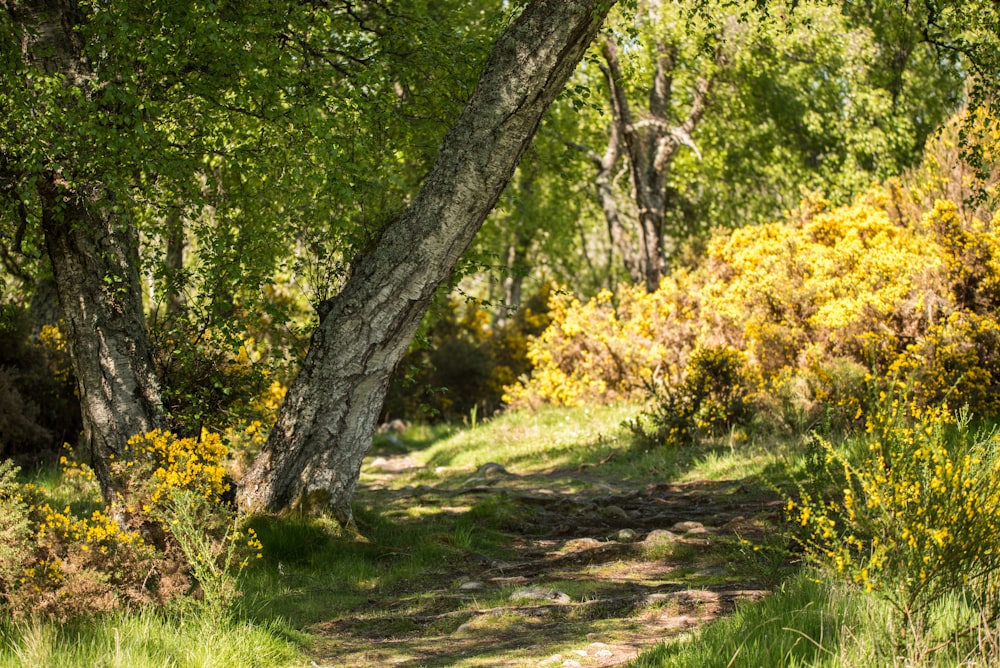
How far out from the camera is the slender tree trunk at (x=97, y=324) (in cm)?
679

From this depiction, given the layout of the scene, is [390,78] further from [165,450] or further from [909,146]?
[909,146]

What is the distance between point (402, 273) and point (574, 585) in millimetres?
2439

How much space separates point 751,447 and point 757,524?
3.11m

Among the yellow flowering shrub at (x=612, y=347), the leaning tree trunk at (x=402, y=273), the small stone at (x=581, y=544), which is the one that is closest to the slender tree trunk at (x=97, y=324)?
the leaning tree trunk at (x=402, y=273)

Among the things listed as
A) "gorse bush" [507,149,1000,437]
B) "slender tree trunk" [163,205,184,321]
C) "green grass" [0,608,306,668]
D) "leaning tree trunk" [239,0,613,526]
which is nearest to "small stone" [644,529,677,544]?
"gorse bush" [507,149,1000,437]

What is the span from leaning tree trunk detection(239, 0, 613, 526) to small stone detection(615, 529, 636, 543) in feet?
6.75

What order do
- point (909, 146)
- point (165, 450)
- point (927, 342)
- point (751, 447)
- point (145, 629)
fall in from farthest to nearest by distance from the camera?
1. point (909, 146)
2. point (751, 447)
3. point (927, 342)
4. point (165, 450)
5. point (145, 629)

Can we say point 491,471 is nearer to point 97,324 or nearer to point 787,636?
point 97,324

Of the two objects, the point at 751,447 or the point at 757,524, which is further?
the point at 751,447

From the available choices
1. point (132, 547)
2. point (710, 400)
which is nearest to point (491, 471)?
point (710, 400)

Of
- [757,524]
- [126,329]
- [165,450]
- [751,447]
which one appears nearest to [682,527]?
[757,524]

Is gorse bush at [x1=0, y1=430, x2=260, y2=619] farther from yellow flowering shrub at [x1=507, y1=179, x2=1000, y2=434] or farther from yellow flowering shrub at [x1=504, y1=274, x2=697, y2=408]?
yellow flowering shrub at [x1=504, y1=274, x2=697, y2=408]

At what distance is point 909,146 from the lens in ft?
73.6

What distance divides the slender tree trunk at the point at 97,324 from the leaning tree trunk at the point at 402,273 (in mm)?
999
